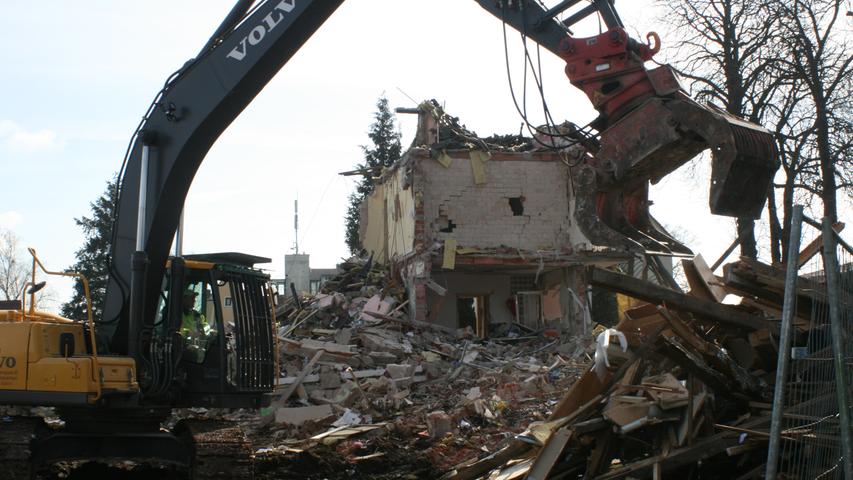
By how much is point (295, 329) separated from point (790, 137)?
12.8 metres

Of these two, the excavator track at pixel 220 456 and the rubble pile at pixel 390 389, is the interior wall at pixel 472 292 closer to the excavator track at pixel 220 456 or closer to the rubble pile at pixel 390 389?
the rubble pile at pixel 390 389

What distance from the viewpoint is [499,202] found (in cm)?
2798

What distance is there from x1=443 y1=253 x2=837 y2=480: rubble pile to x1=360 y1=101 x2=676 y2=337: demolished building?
1707 cm

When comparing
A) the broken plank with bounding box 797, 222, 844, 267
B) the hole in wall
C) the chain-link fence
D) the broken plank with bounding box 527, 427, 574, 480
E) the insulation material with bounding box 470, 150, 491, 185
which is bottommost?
the broken plank with bounding box 527, 427, 574, 480

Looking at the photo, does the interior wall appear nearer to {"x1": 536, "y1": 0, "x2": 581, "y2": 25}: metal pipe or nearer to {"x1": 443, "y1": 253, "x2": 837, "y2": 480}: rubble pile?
{"x1": 443, "y1": 253, "x2": 837, "y2": 480}: rubble pile

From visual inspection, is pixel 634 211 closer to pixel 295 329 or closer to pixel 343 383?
pixel 343 383

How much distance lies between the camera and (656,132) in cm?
786

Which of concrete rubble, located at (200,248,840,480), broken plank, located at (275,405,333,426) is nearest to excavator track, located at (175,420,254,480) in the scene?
concrete rubble, located at (200,248,840,480)

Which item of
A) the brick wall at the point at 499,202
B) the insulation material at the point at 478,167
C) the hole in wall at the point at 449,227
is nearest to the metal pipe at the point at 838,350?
the brick wall at the point at 499,202

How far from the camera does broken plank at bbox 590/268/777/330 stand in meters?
8.38

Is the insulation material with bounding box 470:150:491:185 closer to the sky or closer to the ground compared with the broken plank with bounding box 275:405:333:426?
closer to the sky

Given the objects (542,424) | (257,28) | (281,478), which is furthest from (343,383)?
(257,28)

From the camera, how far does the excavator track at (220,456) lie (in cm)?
848

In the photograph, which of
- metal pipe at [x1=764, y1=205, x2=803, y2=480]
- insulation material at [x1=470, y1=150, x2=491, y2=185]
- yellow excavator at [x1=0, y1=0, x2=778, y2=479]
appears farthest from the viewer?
insulation material at [x1=470, y1=150, x2=491, y2=185]
